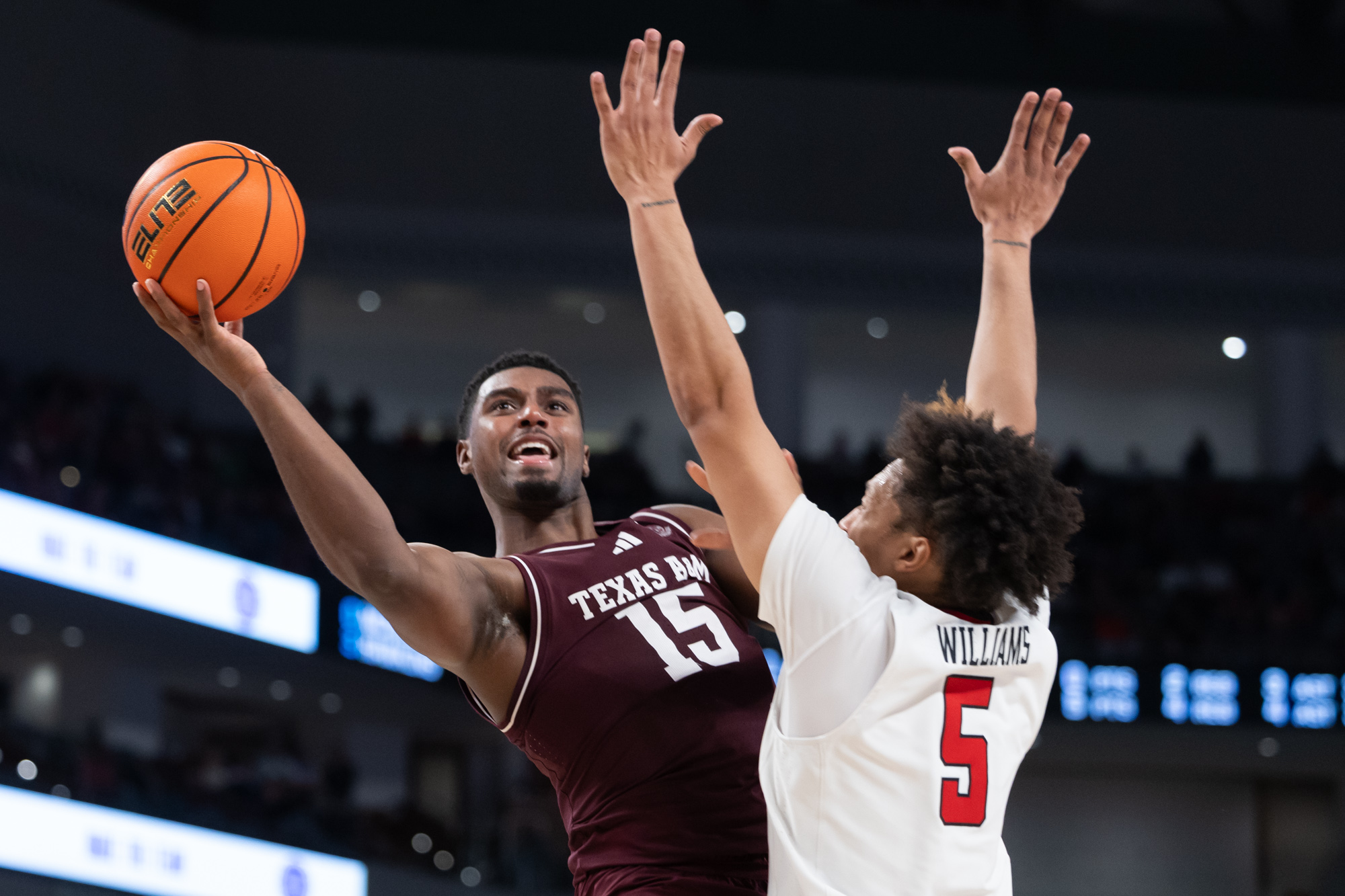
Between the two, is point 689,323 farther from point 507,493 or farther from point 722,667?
point 507,493

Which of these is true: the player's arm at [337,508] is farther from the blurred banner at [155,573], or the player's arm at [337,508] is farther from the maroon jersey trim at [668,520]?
the blurred banner at [155,573]

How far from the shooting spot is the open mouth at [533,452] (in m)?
3.88

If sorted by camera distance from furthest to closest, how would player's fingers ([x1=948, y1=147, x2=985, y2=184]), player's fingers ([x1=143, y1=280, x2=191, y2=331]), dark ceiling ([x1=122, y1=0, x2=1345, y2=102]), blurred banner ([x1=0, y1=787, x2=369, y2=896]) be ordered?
dark ceiling ([x1=122, y1=0, x2=1345, y2=102]) < blurred banner ([x1=0, y1=787, x2=369, y2=896]) < player's fingers ([x1=948, y1=147, x2=985, y2=184]) < player's fingers ([x1=143, y1=280, x2=191, y2=331])

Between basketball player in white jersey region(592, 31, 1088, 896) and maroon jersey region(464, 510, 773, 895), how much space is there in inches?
20.3

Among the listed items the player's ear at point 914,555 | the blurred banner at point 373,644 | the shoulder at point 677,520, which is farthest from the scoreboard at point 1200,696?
the player's ear at point 914,555

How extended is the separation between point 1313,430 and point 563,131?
1118cm

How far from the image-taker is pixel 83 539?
11.6 metres

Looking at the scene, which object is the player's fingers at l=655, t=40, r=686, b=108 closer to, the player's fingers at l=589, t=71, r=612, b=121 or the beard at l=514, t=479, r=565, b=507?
the player's fingers at l=589, t=71, r=612, b=121

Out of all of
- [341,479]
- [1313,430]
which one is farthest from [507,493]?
[1313,430]

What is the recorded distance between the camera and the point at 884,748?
2627 mm

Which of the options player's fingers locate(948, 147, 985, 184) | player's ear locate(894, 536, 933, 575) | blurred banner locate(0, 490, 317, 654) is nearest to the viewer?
player's ear locate(894, 536, 933, 575)

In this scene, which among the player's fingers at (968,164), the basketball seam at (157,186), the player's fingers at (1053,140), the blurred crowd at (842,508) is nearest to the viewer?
the basketball seam at (157,186)

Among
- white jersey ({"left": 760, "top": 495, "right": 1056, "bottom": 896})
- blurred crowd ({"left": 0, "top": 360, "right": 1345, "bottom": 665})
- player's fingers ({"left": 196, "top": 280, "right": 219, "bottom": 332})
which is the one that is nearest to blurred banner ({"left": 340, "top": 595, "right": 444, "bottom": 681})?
blurred crowd ({"left": 0, "top": 360, "right": 1345, "bottom": 665})

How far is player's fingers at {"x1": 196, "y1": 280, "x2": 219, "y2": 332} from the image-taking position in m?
2.95
